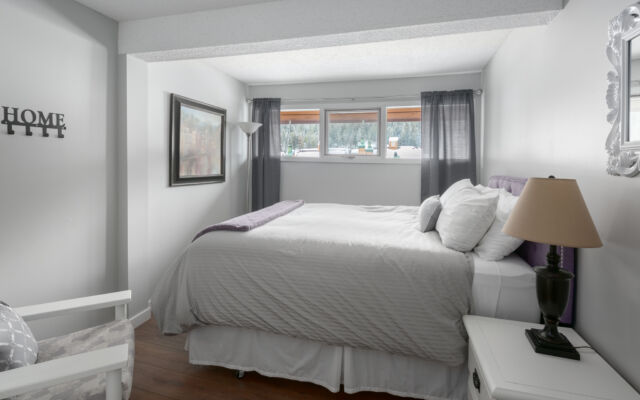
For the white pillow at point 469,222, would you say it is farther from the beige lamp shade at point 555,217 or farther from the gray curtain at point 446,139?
the gray curtain at point 446,139

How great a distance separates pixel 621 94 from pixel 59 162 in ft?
9.67

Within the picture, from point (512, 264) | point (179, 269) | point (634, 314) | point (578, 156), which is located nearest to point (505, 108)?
point (578, 156)

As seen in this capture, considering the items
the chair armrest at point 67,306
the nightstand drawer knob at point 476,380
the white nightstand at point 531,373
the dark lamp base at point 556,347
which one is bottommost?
the nightstand drawer knob at point 476,380

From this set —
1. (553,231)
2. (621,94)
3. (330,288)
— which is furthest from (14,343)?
(621,94)

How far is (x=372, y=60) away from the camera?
352cm

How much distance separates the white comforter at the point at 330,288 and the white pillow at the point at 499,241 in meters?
0.12

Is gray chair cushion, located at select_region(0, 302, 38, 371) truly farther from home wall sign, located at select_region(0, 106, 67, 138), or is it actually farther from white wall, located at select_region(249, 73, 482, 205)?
white wall, located at select_region(249, 73, 482, 205)

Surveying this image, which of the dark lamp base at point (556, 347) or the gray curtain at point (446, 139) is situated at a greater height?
the gray curtain at point (446, 139)

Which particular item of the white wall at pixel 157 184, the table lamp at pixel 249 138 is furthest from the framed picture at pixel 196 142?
the table lamp at pixel 249 138

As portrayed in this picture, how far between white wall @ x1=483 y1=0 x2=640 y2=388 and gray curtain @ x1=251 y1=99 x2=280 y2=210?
10.1 feet

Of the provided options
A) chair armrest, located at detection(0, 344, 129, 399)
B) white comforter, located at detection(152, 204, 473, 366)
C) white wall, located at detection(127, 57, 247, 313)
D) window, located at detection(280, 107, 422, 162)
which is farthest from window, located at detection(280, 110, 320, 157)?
chair armrest, located at detection(0, 344, 129, 399)

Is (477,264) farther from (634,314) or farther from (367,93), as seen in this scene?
(367,93)

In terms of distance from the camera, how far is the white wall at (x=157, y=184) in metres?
2.67

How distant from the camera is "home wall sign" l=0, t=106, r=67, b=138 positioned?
6.15 ft
